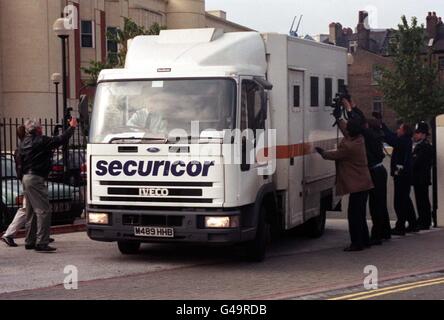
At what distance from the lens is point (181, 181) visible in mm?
9391

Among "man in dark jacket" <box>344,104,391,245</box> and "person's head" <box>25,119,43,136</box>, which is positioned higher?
"person's head" <box>25,119,43,136</box>

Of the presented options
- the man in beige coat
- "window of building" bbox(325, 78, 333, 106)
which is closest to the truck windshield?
the man in beige coat

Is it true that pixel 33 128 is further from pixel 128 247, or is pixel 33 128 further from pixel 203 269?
pixel 203 269

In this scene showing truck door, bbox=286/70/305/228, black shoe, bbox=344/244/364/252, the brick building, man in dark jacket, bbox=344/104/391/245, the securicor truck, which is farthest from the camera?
the brick building

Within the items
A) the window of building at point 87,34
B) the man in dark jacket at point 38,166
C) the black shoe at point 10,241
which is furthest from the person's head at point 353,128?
the window of building at point 87,34

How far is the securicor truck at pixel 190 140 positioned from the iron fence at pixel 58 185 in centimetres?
331

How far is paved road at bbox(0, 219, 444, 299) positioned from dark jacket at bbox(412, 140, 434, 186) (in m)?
1.31

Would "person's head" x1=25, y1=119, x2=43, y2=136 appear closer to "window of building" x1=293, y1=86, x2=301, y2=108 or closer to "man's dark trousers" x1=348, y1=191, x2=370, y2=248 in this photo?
"window of building" x1=293, y1=86, x2=301, y2=108

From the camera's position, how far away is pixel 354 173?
1118 centimetres

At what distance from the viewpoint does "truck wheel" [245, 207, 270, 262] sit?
10.0 meters

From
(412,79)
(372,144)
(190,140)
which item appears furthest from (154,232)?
(412,79)
